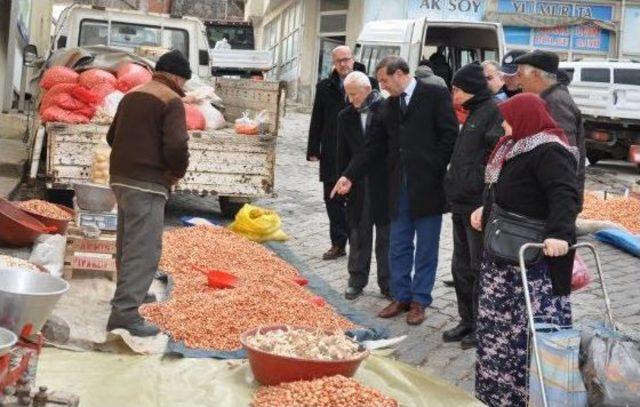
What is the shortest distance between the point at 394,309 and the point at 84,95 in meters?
4.84

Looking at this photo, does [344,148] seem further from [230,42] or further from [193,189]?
[230,42]

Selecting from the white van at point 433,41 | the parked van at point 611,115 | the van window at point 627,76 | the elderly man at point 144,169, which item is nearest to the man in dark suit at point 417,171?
the elderly man at point 144,169

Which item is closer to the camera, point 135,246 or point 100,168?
point 135,246

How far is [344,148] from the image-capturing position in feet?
31.1

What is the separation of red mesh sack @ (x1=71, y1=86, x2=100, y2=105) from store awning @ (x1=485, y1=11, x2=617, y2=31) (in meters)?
24.5

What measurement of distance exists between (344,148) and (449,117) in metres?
1.89

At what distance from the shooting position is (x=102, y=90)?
1121cm

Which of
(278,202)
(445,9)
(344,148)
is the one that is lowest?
(278,202)

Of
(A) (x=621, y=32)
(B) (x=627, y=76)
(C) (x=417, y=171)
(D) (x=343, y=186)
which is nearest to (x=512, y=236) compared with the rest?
(C) (x=417, y=171)

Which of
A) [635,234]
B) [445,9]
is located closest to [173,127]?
[635,234]

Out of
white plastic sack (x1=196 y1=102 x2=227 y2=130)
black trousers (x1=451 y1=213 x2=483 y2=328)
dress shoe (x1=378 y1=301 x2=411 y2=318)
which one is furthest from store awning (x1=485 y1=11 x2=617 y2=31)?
black trousers (x1=451 y1=213 x2=483 y2=328)

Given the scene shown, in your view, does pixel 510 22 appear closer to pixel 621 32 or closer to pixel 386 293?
pixel 621 32

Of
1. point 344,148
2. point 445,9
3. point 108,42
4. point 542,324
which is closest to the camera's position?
point 542,324

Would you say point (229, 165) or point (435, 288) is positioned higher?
point (229, 165)
